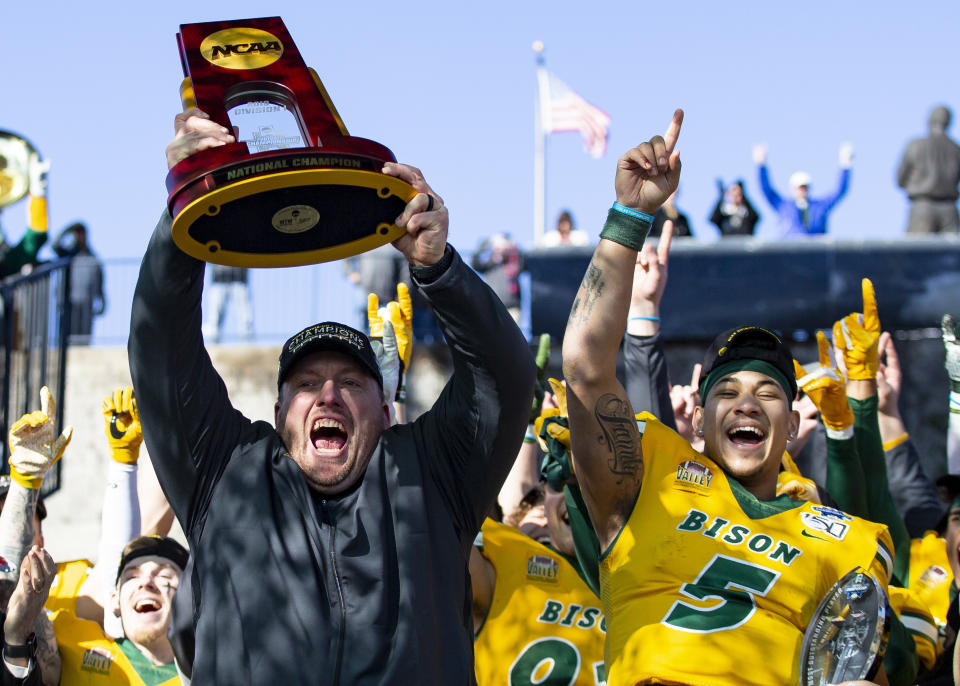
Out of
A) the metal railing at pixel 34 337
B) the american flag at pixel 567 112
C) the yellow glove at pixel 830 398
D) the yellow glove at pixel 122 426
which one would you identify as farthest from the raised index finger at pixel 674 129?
the american flag at pixel 567 112

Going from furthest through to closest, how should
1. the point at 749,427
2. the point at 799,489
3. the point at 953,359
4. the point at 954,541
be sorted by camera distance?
1. the point at 953,359
2. the point at 954,541
3. the point at 799,489
4. the point at 749,427

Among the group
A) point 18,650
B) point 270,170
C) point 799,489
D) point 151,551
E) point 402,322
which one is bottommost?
point 18,650

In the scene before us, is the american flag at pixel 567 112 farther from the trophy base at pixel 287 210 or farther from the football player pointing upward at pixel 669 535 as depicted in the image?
the trophy base at pixel 287 210

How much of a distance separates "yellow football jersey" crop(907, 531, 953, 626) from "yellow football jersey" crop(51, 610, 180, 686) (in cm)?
318

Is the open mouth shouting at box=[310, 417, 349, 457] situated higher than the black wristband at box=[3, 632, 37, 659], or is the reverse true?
the open mouth shouting at box=[310, 417, 349, 457]

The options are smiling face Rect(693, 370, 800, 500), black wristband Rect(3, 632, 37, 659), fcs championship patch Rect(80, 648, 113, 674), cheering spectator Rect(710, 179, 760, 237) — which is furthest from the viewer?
cheering spectator Rect(710, 179, 760, 237)

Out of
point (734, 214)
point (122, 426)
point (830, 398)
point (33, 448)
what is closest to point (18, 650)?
point (33, 448)

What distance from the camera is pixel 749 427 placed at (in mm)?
3998

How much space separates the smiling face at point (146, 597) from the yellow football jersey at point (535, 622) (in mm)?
1234

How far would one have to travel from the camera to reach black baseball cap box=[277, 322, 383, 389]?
3361 millimetres

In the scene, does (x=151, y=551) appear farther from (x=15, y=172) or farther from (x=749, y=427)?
(x=15, y=172)

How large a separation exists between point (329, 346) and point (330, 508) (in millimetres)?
454

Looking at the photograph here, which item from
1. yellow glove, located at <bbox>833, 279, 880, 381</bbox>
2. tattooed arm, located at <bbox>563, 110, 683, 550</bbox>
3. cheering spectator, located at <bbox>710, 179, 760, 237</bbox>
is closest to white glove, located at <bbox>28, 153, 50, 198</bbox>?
cheering spectator, located at <bbox>710, 179, 760, 237</bbox>

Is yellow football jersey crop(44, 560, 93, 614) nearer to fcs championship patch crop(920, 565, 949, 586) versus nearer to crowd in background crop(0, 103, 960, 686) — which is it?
crowd in background crop(0, 103, 960, 686)
